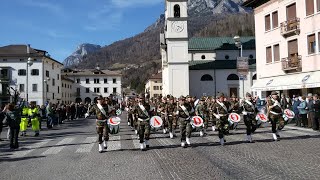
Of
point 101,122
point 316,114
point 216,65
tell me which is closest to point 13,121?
point 101,122

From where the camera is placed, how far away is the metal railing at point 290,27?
3228cm

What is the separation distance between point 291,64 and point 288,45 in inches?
78.2

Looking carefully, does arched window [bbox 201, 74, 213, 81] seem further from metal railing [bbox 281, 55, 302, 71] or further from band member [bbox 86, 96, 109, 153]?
band member [bbox 86, 96, 109, 153]

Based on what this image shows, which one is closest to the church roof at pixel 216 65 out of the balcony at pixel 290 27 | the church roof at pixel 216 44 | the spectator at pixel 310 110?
the church roof at pixel 216 44

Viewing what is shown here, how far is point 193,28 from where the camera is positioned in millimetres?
186000

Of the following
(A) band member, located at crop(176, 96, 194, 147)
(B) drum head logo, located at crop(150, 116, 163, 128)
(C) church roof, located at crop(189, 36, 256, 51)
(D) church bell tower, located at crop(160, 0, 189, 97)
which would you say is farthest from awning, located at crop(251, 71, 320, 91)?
(C) church roof, located at crop(189, 36, 256, 51)

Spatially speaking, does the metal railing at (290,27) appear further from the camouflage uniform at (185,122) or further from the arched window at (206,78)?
the arched window at (206,78)

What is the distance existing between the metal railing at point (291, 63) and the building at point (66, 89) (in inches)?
2729

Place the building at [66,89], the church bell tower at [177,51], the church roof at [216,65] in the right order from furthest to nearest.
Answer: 1. the building at [66,89]
2. the church roof at [216,65]
3. the church bell tower at [177,51]

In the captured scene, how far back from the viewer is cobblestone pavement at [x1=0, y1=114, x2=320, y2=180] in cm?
951

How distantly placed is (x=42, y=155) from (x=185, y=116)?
18.5 ft

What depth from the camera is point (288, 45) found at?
34000 mm

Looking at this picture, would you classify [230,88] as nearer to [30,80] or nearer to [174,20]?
[174,20]

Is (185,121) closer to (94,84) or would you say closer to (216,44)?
(216,44)
